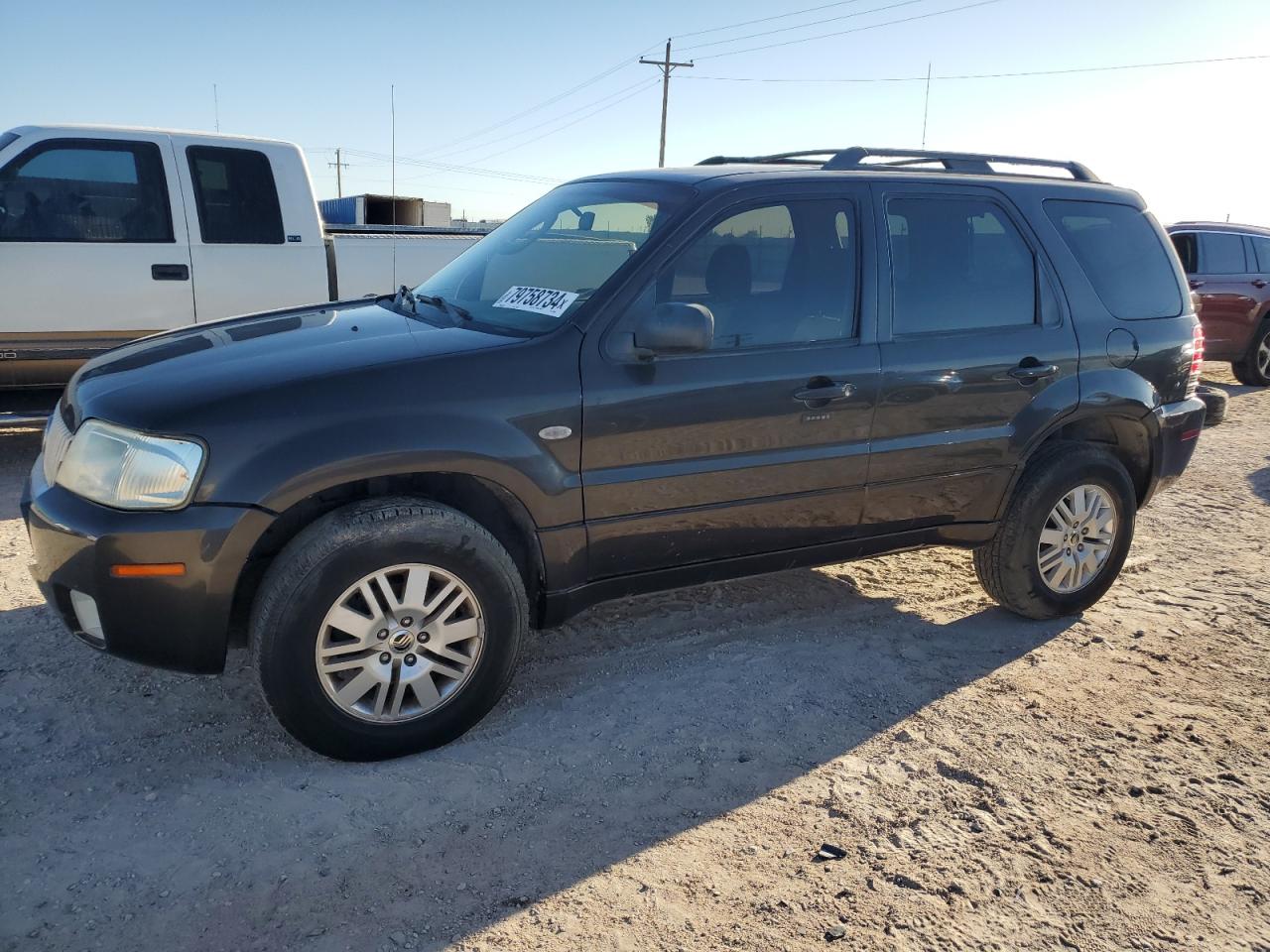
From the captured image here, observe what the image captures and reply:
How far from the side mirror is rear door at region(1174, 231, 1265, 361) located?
10.5 meters

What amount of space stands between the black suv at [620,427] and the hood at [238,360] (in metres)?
0.02

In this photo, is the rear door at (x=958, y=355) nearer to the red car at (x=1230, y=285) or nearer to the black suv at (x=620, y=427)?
the black suv at (x=620, y=427)

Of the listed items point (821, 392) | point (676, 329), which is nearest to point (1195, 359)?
point (821, 392)

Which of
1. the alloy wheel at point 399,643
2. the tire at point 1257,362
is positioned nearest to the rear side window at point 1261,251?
the tire at point 1257,362

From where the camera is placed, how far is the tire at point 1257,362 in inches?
464

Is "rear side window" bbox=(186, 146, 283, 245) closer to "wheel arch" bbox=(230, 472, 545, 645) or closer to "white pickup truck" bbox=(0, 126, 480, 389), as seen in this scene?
"white pickup truck" bbox=(0, 126, 480, 389)

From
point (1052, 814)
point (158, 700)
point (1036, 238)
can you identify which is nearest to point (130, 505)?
point (158, 700)

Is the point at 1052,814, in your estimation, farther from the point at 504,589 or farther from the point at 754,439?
the point at 504,589

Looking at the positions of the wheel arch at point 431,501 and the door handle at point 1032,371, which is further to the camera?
the door handle at point 1032,371

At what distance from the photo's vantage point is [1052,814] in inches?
119

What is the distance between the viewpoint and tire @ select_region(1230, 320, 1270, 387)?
1177cm

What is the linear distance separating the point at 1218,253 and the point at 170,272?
11438 mm

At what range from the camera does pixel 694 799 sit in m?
3.05

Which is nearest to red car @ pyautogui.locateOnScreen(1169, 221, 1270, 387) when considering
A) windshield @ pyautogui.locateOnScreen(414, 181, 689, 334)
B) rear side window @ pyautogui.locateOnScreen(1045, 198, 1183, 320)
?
rear side window @ pyautogui.locateOnScreen(1045, 198, 1183, 320)
